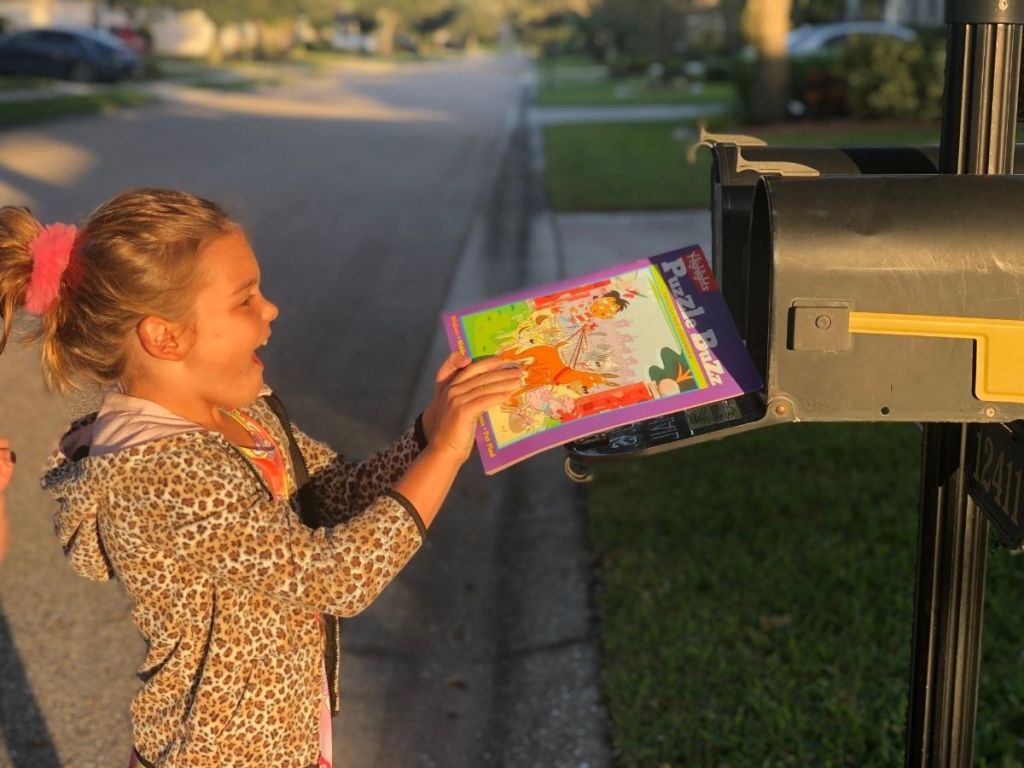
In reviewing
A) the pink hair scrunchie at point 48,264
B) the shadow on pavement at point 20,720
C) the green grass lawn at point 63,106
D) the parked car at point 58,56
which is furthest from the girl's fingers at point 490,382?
the parked car at point 58,56

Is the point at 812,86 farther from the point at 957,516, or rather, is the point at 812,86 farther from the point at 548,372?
the point at 548,372

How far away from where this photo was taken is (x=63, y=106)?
2527 centimetres

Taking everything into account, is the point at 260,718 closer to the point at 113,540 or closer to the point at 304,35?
the point at 113,540

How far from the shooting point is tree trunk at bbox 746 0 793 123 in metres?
19.9

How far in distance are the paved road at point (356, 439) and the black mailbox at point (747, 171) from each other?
884 mm

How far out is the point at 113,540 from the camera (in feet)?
6.69

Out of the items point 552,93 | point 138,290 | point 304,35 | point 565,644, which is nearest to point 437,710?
point 565,644

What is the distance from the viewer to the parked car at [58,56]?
35219 mm

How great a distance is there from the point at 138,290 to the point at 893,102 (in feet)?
64.7

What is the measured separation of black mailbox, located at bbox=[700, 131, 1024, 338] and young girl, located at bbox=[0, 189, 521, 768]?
0.47 metres

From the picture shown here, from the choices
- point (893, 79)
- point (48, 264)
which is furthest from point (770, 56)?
point (48, 264)

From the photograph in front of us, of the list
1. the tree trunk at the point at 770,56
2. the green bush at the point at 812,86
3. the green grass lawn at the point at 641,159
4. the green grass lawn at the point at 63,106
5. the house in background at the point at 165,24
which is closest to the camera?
the green grass lawn at the point at 641,159

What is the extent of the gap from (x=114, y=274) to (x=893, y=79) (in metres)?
19.8

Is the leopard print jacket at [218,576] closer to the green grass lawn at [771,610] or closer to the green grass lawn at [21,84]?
the green grass lawn at [771,610]
